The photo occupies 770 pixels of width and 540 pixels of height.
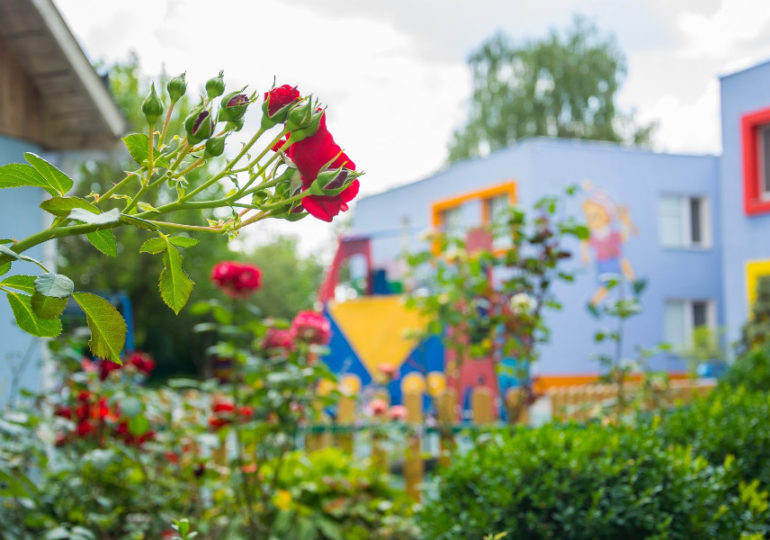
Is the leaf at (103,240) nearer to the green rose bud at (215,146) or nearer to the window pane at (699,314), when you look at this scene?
the green rose bud at (215,146)

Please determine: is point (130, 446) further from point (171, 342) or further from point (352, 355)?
point (171, 342)

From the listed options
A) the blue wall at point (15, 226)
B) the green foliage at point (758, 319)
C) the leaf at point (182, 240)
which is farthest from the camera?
the green foliage at point (758, 319)

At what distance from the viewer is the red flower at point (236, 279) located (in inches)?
136

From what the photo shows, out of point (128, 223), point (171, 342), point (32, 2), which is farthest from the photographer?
point (171, 342)

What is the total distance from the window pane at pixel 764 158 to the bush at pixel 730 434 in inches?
362

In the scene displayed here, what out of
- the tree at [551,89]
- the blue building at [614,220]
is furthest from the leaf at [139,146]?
the tree at [551,89]

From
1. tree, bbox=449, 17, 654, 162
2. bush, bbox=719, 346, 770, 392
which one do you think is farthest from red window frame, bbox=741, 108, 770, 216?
tree, bbox=449, 17, 654, 162

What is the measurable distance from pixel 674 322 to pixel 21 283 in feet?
56.1

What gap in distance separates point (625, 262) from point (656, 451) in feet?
45.8

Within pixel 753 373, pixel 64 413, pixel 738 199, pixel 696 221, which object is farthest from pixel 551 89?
pixel 64 413

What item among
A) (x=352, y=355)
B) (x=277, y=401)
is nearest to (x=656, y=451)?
(x=277, y=401)

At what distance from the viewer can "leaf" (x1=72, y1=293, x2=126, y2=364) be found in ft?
3.11

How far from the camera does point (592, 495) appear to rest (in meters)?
2.25

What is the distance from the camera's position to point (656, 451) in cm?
247
